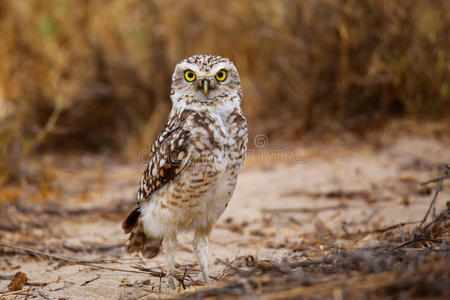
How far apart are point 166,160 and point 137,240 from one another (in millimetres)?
734

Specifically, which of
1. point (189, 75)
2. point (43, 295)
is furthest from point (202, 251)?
point (189, 75)

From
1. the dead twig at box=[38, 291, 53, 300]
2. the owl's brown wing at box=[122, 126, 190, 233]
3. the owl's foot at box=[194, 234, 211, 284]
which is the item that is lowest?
the dead twig at box=[38, 291, 53, 300]

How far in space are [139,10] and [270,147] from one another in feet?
9.92

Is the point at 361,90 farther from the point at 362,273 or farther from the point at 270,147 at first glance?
the point at 362,273

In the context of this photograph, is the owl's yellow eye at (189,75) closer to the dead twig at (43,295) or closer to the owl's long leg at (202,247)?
the owl's long leg at (202,247)

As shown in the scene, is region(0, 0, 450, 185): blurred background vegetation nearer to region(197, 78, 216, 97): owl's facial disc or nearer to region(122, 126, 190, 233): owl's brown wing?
region(122, 126, 190, 233): owl's brown wing

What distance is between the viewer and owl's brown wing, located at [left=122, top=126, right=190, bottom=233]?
2.97m

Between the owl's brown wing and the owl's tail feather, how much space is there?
9 centimetres

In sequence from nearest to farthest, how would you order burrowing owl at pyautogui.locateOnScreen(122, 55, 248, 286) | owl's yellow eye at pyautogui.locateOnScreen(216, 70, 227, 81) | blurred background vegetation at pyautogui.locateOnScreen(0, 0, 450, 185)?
burrowing owl at pyautogui.locateOnScreen(122, 55, 248, 286), owl's yellow eye at pyautogui.locateOnScreen(216, 70, 227, 81), blurred background vegetation at pyautogui.locateOnScreen(0, 0, 450, 185)

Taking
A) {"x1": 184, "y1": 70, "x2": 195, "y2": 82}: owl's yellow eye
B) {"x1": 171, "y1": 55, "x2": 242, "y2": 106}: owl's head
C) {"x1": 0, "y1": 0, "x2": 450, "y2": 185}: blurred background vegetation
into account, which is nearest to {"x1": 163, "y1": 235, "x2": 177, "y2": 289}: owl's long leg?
{"x1": 171, "y1": 55, "x2": 242, "y2": 106}: owl's head

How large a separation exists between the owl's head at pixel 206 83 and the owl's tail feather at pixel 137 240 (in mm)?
865

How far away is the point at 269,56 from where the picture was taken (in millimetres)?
7059

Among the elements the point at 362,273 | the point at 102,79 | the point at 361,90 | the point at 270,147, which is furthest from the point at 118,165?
the point at 362,273

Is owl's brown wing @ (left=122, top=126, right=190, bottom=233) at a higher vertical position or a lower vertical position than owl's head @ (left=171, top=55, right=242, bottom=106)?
lower
